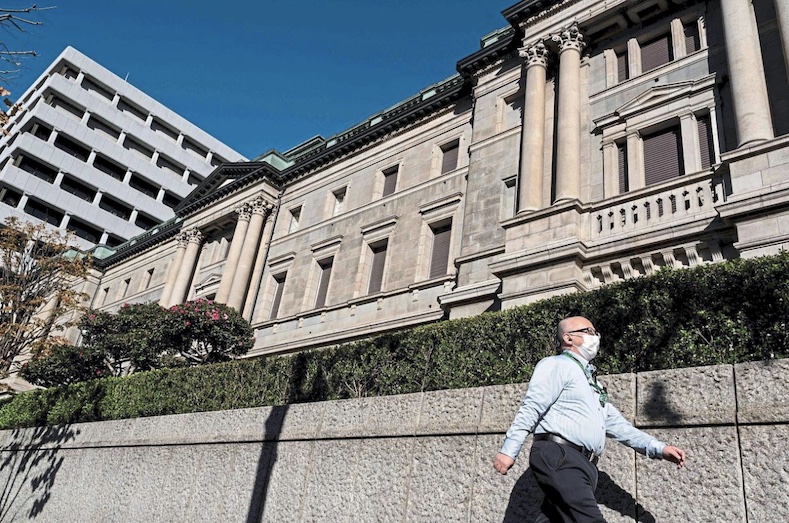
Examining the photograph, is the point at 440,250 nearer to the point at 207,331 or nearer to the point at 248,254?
the point at 207,331

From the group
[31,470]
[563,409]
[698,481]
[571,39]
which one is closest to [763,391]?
[698,481]

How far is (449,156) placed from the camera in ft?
76.0

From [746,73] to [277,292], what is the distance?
67.1 feet

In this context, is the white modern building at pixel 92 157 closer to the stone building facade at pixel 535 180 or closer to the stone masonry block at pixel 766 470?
the stone building facade at pixel 535 180

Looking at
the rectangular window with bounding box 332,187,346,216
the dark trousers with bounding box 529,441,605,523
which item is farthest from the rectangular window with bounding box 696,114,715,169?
the rectangular window with bounding box 332,187,346,216

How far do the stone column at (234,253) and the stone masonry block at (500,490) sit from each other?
22.9 m

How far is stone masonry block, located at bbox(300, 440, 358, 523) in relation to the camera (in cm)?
790

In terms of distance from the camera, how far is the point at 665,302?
7250 millimetres

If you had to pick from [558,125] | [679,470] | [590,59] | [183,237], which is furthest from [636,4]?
[183,237]

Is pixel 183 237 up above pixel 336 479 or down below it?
above

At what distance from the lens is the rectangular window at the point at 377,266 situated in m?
22.2

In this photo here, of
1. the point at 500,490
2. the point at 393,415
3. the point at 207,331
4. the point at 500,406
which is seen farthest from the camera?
the point at 207,331

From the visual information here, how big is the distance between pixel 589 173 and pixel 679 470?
1207 cm

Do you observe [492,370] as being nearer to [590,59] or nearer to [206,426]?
[206,426]
